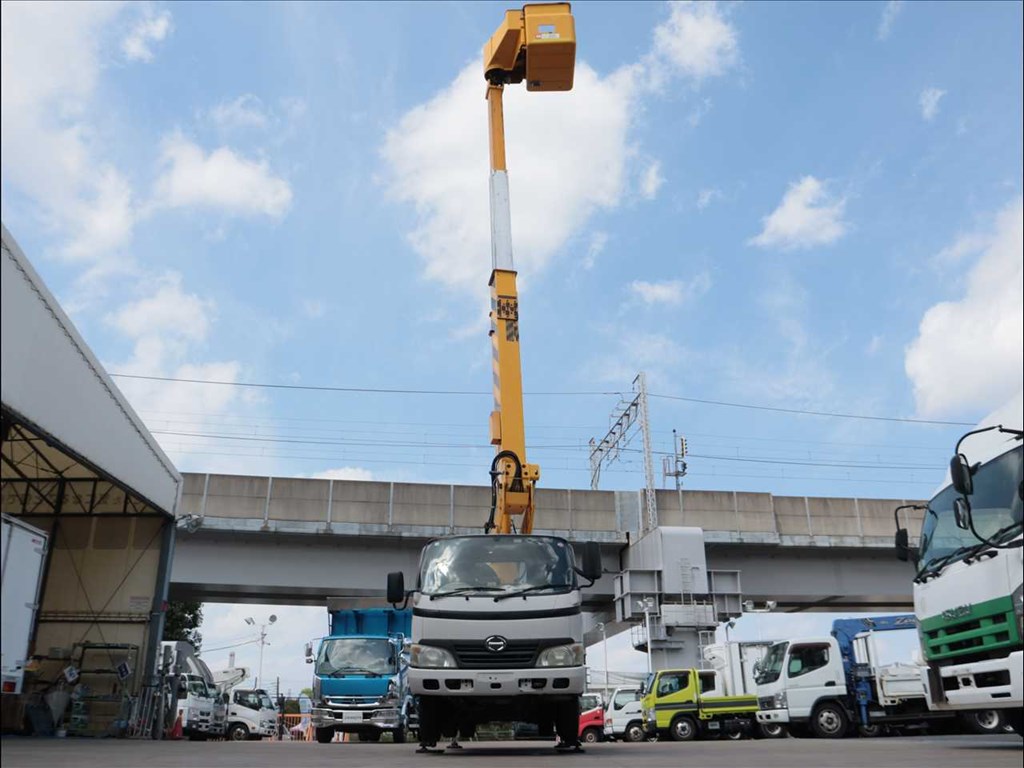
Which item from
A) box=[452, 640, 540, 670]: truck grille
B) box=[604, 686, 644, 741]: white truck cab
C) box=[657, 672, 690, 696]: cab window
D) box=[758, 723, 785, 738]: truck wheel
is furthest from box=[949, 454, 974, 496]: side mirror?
box=[604, 686, 644, 741]: white truck cab

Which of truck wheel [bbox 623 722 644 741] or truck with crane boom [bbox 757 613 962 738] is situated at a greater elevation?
truck with crane boom [bbox 757 613 962 738]

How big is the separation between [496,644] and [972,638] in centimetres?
471

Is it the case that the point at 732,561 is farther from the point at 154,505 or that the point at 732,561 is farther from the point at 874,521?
the point at 154,505

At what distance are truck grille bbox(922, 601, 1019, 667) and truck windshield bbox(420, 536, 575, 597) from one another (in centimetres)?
389

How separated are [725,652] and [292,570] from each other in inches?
485

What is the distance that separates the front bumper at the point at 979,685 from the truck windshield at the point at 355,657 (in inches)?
415

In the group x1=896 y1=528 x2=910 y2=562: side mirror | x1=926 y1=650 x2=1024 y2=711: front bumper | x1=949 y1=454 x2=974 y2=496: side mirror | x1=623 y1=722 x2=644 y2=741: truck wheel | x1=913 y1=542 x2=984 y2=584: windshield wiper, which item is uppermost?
x1=949 y1=454 x2=974 y2=496: side mirror

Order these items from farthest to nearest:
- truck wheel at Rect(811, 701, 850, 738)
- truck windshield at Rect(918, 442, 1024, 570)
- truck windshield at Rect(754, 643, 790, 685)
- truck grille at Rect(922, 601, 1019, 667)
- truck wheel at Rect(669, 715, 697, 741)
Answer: truck wheel at Rect(669, 715, 697, 741) < truck windshield at Rect(754, 643, 790, 685) < truck wheel at Rect(811, 701, 850, 738) < truck windshield at Rect(918, 442, 1024, 570) < truck grille at Rect(922, 601, 1019, 667)

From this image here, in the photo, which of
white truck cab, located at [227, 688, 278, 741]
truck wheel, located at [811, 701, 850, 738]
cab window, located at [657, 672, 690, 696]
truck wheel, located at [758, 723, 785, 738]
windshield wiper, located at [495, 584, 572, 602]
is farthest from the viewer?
white truck cab, located at [227, 688, 278, 741]

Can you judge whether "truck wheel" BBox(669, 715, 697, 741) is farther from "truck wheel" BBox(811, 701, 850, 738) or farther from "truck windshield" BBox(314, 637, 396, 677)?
"truck windshield" BBox(314, 637, 396, 677)

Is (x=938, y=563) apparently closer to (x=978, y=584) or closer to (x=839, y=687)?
(x=978, y=584)

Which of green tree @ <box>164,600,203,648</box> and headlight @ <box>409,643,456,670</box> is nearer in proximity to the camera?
headlight @ <box>409,643,456,670</box>

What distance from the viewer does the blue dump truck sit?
16.2 meters

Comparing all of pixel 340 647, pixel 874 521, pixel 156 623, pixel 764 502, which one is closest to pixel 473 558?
pixel 340 647
